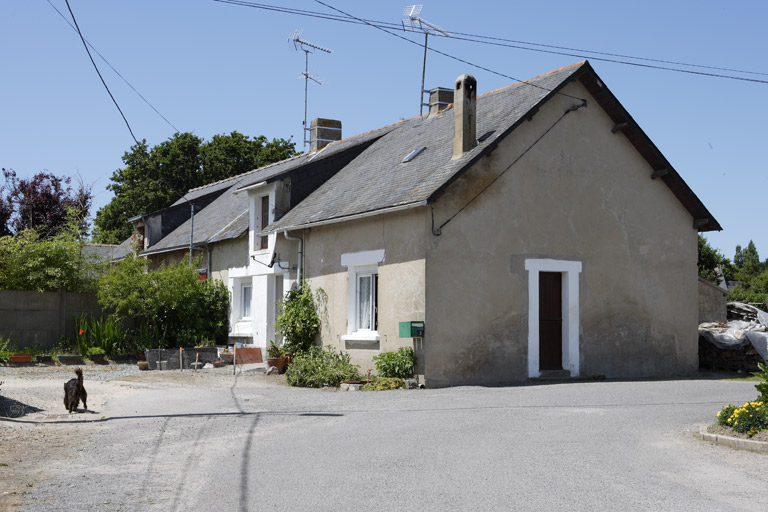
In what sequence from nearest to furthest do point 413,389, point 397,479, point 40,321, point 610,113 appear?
point 397,479
point 413,389
point 610,113
point 40,321

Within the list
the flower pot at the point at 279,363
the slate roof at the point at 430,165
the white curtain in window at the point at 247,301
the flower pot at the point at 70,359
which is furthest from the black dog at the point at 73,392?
the white curtain in window at the point at 247,301

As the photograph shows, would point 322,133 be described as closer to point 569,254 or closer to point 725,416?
point 569,254

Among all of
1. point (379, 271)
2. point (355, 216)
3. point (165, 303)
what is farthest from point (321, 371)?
point (165, 303)

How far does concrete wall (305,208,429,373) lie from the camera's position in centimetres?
1517

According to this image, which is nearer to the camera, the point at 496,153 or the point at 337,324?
the point at 496,153

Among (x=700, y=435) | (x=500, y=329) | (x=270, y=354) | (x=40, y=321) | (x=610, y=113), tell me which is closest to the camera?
(x=700, y=435)

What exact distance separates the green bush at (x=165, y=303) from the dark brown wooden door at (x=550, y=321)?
1022 centimetres

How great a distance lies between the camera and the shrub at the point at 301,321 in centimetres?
1822

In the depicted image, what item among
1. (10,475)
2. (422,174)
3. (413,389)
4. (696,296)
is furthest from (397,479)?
(696,296)

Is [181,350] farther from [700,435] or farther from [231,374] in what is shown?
[700,435]

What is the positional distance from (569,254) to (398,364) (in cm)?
446

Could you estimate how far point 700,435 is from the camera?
29.0 ft

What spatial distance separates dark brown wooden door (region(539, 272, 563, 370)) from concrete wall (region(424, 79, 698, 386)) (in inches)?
16.4

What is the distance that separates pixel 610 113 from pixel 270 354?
9684mm
